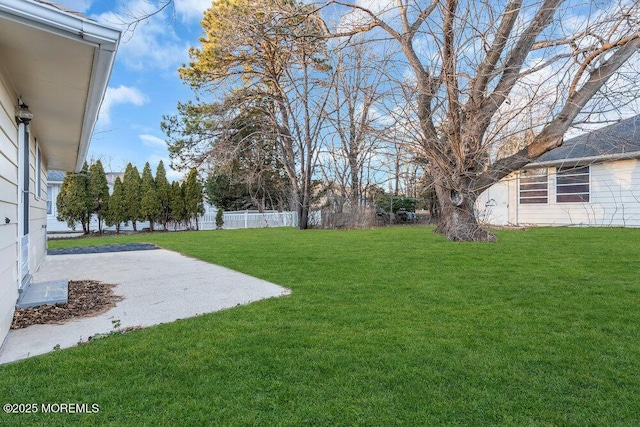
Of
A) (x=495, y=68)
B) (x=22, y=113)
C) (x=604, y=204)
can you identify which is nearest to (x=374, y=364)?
(x=22, y=113)

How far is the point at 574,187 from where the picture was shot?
13.7 m

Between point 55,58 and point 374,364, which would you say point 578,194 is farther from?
point 55,58

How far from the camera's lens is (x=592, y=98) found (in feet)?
20.5

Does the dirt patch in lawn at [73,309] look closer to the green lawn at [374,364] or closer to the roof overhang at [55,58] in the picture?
the green lawn at [374,364]

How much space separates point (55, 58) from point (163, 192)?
1587 cm

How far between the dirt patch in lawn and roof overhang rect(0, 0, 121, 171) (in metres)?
2.05

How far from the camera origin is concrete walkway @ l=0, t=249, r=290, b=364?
Answer: 119 inches

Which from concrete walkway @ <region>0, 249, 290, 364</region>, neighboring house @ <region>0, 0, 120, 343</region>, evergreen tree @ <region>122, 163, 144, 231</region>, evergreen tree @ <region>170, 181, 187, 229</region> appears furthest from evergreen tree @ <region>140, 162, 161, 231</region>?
neighboring house @ <region>0, 0, 120, 343</region>

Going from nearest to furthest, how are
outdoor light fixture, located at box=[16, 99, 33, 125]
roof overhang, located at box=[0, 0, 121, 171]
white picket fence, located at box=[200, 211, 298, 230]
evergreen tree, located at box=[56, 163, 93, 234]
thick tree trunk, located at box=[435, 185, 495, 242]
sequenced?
roof overhang, located at box=[0, 0, 121, 171] → outdoor light fixture, located at box=[16, 99, 33, 125] → thick tree trunk, located at box=[435, 185, 495, 242] → evergreen tree, located at box=[56, 163, 93, 234] → white picket fence, located at box=[200, 211, 298, 230]

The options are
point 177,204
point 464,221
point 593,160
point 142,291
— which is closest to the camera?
point 142,291

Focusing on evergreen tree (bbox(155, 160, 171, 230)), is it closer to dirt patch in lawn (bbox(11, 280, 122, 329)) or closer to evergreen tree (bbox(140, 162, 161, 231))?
evergreen tree (bbox(140, 162, 161, 231))

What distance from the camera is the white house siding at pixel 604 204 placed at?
486 inches

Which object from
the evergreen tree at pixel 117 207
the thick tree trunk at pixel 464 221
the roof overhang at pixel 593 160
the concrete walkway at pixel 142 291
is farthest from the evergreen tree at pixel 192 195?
the roof overhang at pixel 593 160

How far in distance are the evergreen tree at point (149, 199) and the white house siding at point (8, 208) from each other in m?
13.9
